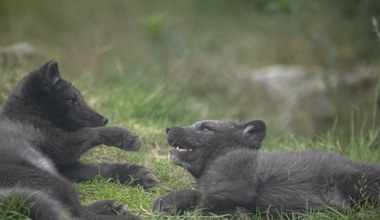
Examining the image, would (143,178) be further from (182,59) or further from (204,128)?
(182,59)

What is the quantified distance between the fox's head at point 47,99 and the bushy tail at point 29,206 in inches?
53.6

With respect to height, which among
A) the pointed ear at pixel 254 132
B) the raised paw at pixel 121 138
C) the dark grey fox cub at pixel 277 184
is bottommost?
the dark grey fox cub at pixel 277 184

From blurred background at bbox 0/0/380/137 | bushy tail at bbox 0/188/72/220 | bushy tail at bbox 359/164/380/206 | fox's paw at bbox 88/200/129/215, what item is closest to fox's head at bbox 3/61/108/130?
fox's paw at bbox 88/200/129/215

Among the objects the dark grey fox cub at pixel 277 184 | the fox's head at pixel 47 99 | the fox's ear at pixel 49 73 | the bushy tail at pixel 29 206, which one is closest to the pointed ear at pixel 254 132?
the dark grey fox cub at pixel 277 184

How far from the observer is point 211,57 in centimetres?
1148

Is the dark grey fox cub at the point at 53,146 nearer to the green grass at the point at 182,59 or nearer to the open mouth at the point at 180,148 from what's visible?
the green grass at the point at 182,59

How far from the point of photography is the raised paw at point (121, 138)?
5664 millimetres

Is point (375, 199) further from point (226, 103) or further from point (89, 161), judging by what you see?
point (226, 103)

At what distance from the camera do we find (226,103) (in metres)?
10.4

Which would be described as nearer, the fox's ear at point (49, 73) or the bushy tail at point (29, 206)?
the bushy tail at point (29, 206)

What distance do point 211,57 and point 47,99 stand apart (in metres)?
5.98

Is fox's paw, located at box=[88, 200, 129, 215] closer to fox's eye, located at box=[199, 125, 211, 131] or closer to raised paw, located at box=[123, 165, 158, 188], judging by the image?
raised paw, located at box=[123, 165, 158, 188]

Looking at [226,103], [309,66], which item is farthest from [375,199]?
[309,66]

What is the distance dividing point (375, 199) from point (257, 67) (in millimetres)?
7980
